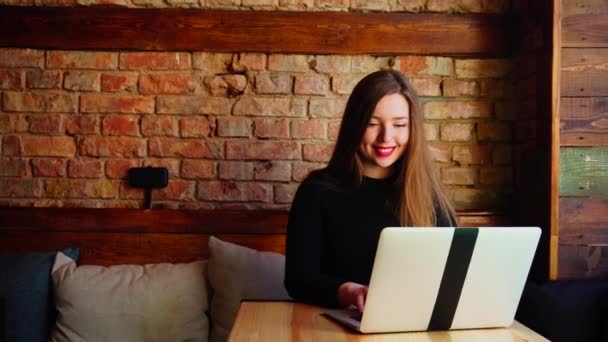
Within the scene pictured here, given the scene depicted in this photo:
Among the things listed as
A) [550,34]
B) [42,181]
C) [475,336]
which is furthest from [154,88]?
[475,336]

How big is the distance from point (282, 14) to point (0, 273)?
1.41 meters

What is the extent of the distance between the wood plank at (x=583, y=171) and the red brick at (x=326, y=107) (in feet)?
2.78

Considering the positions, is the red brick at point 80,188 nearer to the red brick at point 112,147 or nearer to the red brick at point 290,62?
the red brick at point 112,147

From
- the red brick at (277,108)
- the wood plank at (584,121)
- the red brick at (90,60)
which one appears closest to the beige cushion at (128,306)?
the red brick at (277,108)

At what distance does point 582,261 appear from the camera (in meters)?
2.10

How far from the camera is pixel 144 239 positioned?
232 cm

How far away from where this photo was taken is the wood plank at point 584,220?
6.88ft

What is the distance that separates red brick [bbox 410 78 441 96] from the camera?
94.7 inches

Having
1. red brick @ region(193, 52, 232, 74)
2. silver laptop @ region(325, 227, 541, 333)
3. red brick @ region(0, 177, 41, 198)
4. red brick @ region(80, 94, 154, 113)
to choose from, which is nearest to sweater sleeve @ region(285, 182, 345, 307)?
silver laptop @ region(325, 227, 541, 333)

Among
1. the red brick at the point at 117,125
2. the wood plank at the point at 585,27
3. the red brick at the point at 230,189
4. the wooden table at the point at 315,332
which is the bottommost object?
the wooden table at the point at 315,332

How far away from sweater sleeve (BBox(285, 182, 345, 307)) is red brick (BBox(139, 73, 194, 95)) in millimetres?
876

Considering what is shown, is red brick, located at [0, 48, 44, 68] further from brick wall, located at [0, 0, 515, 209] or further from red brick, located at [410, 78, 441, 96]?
red brick, located at [410, 78, 441, 96]

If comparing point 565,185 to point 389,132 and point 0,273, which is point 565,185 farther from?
point 0,273

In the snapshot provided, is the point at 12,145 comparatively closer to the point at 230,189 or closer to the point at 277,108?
the point at 230,189
